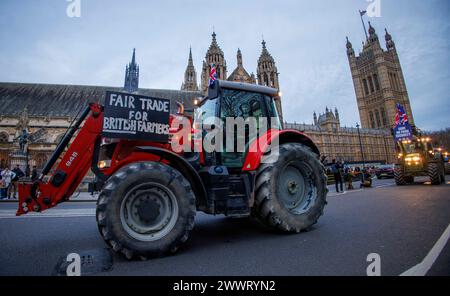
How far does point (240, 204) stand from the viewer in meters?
3.19

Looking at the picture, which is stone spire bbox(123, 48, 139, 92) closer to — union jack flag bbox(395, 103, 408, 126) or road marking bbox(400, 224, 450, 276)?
union jack flag bbox(395, 103, 408, 126)

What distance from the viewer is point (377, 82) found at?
280ft

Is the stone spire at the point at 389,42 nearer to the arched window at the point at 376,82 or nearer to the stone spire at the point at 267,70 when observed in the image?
the arched window at the point at 376,82

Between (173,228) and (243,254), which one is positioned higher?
(173,228)

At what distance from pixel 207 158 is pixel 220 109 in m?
0.92

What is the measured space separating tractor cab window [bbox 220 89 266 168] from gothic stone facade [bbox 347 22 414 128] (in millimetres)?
98027

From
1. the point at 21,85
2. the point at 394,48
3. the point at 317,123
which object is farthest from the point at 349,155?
the point at 21,85

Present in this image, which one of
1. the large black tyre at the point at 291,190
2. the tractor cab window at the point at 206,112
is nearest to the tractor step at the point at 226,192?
the large black tyre at the point at 291,190

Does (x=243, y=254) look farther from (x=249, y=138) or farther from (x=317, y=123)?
(x=317, y=123)

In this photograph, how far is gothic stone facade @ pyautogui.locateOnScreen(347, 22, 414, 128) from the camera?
3221 inches

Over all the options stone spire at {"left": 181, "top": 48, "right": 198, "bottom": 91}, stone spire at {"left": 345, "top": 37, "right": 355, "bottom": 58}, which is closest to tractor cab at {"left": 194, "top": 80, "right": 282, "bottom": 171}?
stone spire at {"left": 181, "top": 48, "right": 198, "bottom": 91}

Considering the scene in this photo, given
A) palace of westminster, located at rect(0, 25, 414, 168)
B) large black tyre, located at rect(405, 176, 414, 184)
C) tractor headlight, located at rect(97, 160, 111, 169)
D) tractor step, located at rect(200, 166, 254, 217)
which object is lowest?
large black tyre, located at rect(405, 176, 414, 184)

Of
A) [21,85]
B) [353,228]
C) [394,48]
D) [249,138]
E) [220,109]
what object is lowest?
[353,228]
